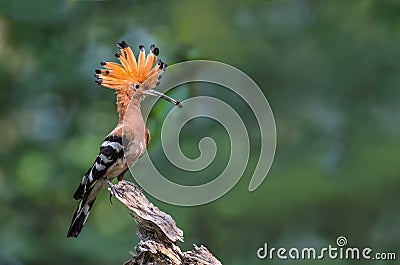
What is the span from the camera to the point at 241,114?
84.7 inches

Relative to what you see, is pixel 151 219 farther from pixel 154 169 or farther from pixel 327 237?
pixel 327 237

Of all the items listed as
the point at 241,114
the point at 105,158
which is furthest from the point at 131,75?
the point at 241,114

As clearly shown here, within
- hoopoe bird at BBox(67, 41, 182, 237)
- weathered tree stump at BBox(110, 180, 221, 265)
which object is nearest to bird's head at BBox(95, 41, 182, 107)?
hoopoe bird at BBox(67, 41, 182, 237)

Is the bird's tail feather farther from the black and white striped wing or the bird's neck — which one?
the bird's neck

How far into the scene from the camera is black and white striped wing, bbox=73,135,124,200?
1.35 m

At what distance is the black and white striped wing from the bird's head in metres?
0.10

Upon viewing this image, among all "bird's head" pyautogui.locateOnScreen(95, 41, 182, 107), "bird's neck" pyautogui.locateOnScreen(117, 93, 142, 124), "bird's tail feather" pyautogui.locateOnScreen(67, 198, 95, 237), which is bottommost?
"bird's tail feather" pyautogui.locateOnScreen(67, 198, 95, 237)

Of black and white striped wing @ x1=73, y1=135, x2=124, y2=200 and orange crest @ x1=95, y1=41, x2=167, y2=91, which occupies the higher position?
orange crest @ x1=95, y1=41, x2=167, y2=91

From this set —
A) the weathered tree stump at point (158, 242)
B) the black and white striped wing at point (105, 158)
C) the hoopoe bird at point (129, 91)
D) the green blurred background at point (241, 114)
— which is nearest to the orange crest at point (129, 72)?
the hoopoe bird at point (129, 91)

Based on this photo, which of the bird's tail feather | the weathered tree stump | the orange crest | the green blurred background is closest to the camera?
the weathered tree stump

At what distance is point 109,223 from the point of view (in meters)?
2.24

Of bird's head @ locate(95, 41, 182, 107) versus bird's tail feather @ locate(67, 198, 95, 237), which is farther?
bird's tail feather @ locate(67, 198, 95, 237)

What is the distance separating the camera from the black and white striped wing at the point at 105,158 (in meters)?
1.35

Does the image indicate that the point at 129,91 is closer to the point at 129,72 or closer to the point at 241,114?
the point at 129,72
